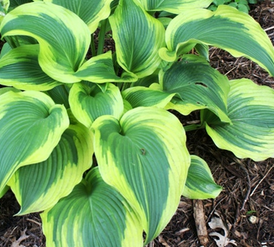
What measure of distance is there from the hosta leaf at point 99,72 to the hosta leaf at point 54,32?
5 centimetres

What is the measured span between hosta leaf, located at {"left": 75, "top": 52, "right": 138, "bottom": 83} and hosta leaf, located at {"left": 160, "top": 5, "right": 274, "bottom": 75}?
0.78ft

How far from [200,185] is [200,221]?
0.25 m

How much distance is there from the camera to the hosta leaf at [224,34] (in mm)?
1387

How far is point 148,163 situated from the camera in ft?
3.90

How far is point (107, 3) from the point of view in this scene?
5.39 ft

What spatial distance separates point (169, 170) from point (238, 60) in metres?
1.39

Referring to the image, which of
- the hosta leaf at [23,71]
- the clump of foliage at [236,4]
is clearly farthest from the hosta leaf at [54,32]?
the clump of foliage at [236,4]

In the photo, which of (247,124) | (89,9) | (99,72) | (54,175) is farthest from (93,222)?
(89,9)

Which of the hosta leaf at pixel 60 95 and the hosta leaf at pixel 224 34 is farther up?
the hosta leaf at pixel 224 34

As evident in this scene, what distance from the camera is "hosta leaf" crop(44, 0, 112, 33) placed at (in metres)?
1.66

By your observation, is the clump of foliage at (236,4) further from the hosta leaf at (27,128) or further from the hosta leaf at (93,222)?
the hosta leaf at (93,222)

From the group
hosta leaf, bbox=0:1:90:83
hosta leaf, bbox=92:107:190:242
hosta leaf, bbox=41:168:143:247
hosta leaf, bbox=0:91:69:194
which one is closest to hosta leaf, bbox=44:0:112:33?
hosta leaf, bbox=0:1:90:83

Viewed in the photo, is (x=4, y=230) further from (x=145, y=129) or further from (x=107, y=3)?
(x=107, y=3)

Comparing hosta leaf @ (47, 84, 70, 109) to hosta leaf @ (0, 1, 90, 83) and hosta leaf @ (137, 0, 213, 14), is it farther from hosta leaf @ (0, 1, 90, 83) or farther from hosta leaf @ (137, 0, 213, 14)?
hosta leaf @ (137, 0, 213, 14)
